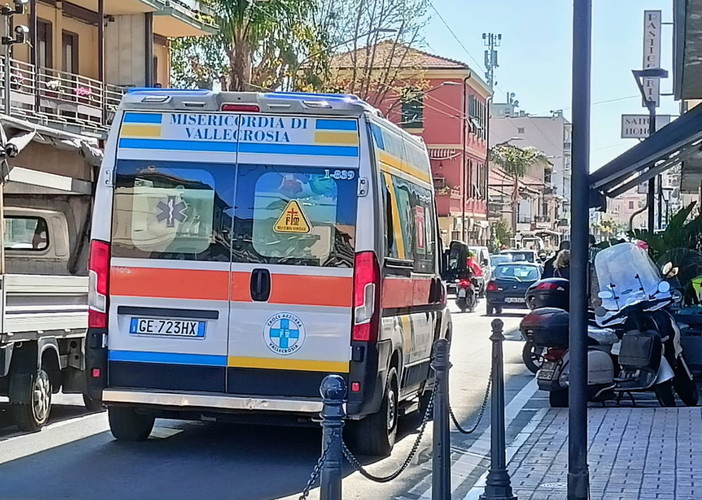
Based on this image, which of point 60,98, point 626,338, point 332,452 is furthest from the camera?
point 60,98

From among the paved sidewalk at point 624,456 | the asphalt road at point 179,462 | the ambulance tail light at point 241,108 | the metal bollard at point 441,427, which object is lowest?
the asphalt road at point 179,462

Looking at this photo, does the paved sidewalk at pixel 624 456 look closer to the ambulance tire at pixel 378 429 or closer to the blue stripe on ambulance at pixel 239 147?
the ambulance tire at pixel 378 429

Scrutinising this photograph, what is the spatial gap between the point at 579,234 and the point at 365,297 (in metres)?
2.39

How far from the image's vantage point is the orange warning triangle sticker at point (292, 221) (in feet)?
28.7

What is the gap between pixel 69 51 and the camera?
1100 inches

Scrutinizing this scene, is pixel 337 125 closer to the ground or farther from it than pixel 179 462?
farther from it

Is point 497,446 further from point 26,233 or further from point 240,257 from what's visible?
point 26,233

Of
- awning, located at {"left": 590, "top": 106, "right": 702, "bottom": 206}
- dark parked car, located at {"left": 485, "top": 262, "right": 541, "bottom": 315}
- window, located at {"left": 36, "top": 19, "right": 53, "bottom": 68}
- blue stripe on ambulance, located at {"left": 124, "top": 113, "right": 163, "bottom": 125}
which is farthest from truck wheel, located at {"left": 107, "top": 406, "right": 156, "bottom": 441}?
dark parked car, located at {"left": 485, "top": 262, "right": 541, "bottom": 315}

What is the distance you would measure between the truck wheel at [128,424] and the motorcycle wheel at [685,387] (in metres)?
5.70

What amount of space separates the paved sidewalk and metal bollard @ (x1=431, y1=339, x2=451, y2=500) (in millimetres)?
996

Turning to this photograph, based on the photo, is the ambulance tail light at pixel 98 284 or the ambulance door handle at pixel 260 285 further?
the ambulance tail light at pixel 98 284

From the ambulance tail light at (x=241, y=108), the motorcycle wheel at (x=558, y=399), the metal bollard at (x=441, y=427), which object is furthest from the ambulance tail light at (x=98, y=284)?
the motorcycle wheel at (x=558, y=399)

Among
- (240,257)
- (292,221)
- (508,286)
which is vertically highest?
(292,221)

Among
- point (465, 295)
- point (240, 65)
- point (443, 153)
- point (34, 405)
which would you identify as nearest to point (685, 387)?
point (34, 405)
